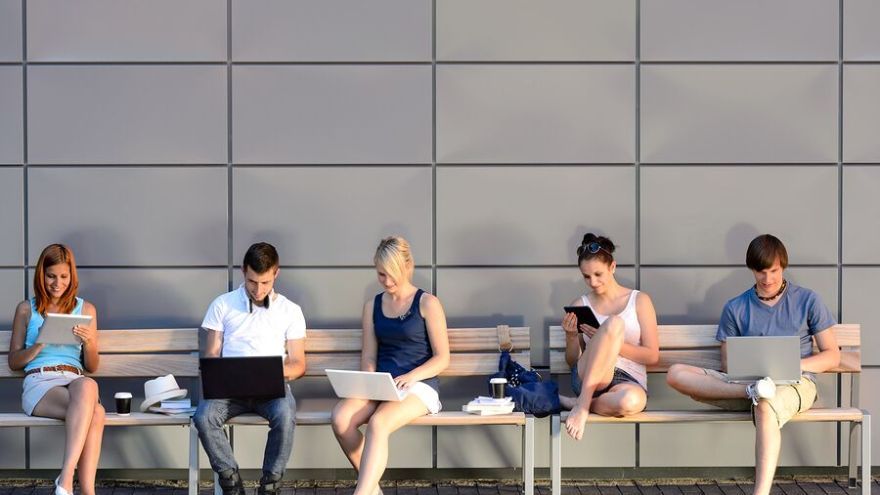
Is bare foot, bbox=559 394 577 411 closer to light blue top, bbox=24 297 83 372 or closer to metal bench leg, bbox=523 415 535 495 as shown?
metal bench leg, bbox=523 415 535 495

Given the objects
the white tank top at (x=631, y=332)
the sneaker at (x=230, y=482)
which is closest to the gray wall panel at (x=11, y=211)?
the sneaker at (x=230, y=482)

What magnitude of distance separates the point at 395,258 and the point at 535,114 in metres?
1.39

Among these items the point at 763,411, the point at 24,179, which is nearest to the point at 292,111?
the point at 24,179

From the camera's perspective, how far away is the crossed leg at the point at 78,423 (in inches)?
243

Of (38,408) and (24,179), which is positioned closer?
(38,408)

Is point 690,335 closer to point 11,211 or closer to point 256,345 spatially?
point 256,345

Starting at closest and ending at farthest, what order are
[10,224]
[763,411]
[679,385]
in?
[763,411] → [679,385] → [10,224]

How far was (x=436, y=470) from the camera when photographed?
23.6 feet

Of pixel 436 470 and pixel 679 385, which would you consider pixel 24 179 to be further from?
pixel 679 385

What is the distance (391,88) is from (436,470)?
2.36m

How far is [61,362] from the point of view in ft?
21.9
